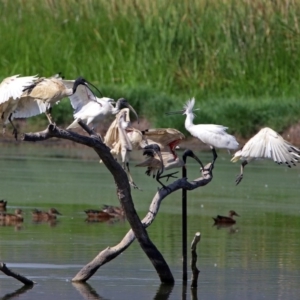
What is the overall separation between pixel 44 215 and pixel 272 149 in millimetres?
3393

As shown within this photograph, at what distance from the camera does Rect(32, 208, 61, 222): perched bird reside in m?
13.5

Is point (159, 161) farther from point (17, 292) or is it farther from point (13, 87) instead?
point (17, 292)

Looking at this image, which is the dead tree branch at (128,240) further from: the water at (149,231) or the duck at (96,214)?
the duck at (96,214)

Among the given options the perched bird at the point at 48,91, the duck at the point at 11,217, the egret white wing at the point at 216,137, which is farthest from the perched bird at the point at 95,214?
the perched bird at the point at 48,91

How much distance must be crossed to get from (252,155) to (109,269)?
161 centimetres

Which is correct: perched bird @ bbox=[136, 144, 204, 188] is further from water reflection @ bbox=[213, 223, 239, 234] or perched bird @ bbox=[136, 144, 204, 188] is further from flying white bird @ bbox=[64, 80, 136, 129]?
water reflection @ bbox=[213, 223, 239, 234]

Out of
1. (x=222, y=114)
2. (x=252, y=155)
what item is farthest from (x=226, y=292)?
(x=222, y=114)

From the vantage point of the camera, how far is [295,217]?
47.3 feet

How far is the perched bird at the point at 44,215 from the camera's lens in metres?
13.5

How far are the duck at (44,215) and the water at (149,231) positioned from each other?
10 cm

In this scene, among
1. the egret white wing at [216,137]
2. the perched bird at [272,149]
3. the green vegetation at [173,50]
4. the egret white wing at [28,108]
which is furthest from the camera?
the green vegetation at [173,50]

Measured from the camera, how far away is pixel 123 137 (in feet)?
32.3

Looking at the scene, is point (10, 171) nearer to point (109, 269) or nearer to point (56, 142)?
point (56, 142)

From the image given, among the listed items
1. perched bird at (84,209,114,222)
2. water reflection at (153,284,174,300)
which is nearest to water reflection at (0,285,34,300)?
water reflection at (153,284,174,300)
